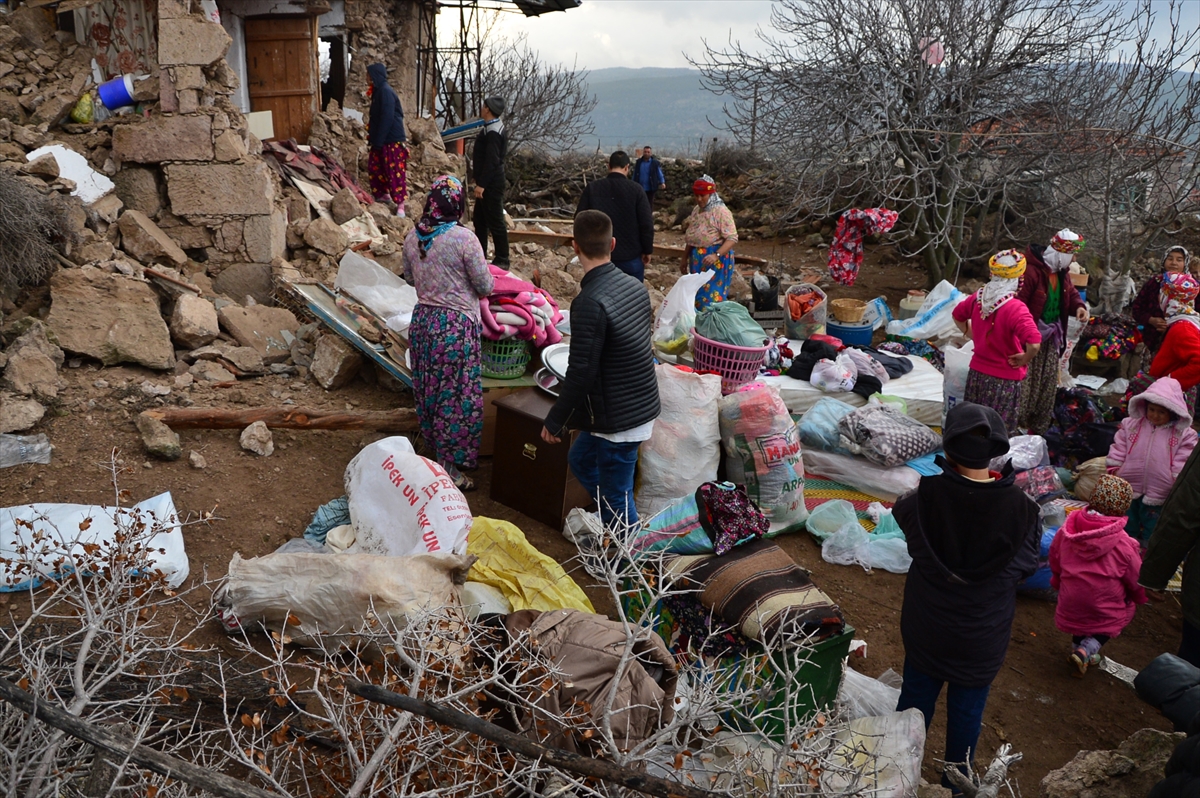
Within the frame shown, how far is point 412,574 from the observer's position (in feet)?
11.1

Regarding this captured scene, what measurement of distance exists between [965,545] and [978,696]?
22.7 inches

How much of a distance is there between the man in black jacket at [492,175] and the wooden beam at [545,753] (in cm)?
647

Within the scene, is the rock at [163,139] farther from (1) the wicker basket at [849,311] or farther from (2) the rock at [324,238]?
(1) the wicker basket at [849,311]

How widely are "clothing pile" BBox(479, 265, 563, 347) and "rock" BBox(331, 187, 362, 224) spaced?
3.18 metres

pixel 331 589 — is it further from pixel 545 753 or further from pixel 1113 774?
pixel 1113 774

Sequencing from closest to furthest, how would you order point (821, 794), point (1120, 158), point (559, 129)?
point (821, 794) → point (1120, 158) → point (559, 129)

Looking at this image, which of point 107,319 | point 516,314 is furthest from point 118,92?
point 516,314

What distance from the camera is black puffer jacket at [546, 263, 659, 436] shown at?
3.79m

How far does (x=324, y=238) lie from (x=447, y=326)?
10.8ft

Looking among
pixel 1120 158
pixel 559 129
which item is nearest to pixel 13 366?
pixel 1120 158

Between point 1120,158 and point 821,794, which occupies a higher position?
point 1120,158

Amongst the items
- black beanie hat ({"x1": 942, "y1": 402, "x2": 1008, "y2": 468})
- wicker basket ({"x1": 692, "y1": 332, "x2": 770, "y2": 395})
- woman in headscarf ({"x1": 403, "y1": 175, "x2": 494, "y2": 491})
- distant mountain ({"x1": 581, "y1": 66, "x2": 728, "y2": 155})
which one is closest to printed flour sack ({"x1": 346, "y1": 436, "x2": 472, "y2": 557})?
woman in headscarf ({"x1": 403, "y1": 175, "x2": 494, "y2": 491})

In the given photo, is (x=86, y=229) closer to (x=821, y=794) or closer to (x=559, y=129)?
(x=821, y=794)

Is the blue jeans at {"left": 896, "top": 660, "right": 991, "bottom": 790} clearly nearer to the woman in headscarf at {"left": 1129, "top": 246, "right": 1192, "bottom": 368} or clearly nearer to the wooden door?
the woman in headscarf at {"left": 1129, "top": 246, "right": 1192, "bottom": 368}
